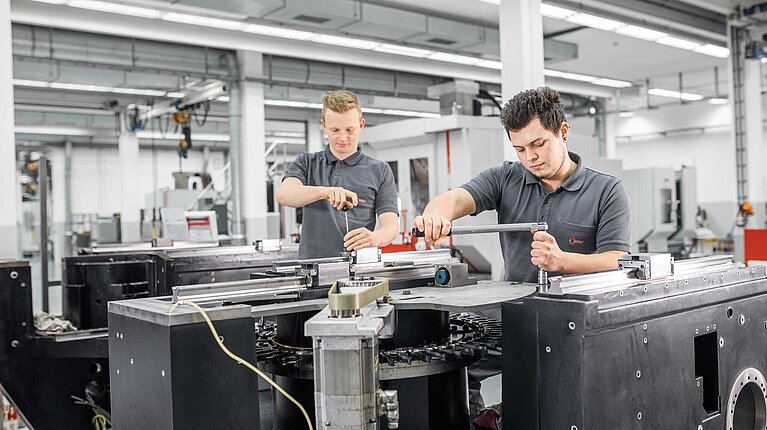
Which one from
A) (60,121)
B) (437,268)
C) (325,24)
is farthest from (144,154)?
(437,268)

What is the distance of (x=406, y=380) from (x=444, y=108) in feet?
11.5

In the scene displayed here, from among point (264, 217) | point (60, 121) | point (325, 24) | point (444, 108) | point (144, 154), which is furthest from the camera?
point (144, 154)

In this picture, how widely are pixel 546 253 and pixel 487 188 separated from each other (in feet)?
1.33

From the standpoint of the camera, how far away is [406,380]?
117cm

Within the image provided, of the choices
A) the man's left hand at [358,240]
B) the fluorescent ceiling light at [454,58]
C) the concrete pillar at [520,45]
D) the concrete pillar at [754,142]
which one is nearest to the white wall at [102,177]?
the fluorescent ceiling light at [454,58]

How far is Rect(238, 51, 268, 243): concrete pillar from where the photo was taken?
6.52 metres

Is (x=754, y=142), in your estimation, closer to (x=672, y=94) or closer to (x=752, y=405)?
(x=672, y=94)

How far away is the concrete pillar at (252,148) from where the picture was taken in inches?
257

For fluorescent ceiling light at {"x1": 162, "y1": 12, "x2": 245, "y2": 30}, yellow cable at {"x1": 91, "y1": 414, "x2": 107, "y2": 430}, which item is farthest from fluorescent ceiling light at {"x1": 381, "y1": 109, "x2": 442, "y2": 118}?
yellow cable at {"x1": 91, "y1": 414, "x2": 107, "y2": 430}

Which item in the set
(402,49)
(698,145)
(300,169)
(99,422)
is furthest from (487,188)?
(698,145)

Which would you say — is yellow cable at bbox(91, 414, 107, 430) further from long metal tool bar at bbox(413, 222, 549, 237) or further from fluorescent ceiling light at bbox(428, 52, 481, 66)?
fluorescent ceiling light at bbox(428, 52, 481, 66)

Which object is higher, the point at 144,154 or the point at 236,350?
the point at 144,154

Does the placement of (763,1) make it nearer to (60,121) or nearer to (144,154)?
(60,121)

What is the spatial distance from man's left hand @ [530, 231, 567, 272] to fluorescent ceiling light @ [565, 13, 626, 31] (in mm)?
4321
